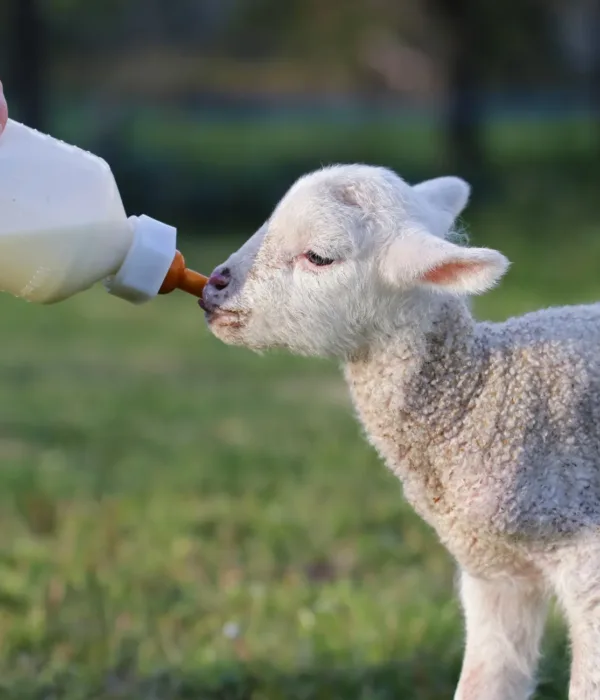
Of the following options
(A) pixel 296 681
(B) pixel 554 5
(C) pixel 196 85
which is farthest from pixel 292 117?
(A) pixel 296 681

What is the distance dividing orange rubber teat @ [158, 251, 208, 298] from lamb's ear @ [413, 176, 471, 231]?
2.01 feet

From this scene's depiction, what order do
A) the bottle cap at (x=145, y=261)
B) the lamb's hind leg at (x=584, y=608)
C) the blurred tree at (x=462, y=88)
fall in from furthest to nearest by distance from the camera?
the blurred tree at (x=462, y=88) < the bottle cap at (x=145, y=261) < the lamb's hind leg at (x=584, y=608)

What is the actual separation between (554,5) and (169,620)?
17749 mm

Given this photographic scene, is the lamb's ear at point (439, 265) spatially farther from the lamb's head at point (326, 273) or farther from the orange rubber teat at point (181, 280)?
the orange rubber teat at point (181, 280)

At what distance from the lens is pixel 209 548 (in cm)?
520

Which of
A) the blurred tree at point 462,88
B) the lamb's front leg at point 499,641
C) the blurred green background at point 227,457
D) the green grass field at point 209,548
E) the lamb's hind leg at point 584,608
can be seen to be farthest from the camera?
the blurred tree at point 462,88

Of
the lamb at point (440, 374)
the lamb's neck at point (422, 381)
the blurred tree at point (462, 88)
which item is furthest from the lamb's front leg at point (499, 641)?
the blurred tree at point (462, 88)

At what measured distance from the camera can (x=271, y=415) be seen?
7.53 meters

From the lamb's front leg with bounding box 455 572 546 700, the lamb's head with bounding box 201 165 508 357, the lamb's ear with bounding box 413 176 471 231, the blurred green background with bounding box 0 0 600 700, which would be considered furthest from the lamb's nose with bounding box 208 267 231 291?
the lamb's front leg with bounding box 455 572 546 700

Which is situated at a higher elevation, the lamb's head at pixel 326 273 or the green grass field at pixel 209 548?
the lamb's head at pixel 326 273

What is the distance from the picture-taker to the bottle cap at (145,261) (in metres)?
3.13

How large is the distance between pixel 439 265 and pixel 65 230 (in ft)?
2.97

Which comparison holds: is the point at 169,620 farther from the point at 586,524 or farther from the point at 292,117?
the point at 292,117

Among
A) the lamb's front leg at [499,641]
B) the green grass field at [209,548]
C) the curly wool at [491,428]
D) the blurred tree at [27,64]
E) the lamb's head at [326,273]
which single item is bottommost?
the blurred tree at [27,64]
